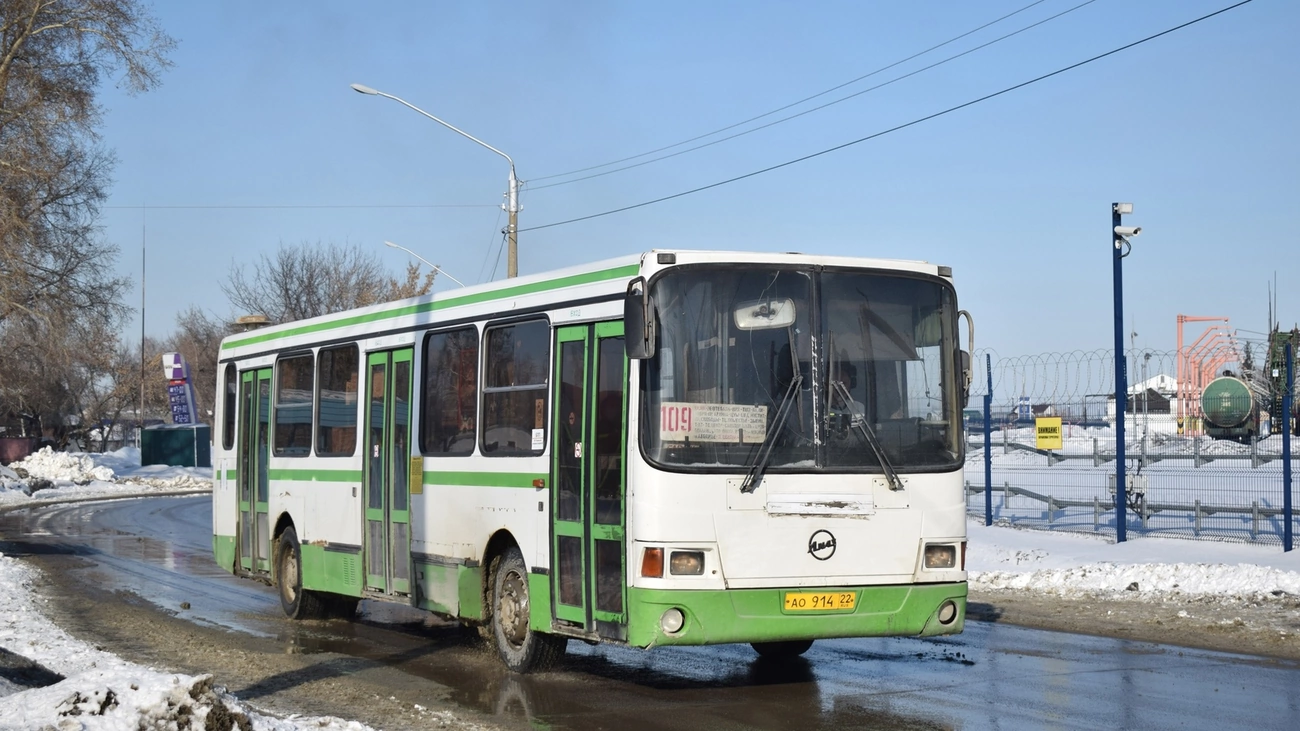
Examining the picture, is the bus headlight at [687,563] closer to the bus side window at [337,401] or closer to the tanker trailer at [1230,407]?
the bus side window at [337,401]

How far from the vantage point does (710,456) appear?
365 inches

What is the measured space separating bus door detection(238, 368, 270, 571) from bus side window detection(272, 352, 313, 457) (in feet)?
1.28

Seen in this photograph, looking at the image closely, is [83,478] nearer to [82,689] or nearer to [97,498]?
[97,498]

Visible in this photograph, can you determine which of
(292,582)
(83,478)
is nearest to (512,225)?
(292,582)

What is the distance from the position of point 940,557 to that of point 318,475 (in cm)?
727

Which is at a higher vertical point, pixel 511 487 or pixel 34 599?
pixel 511 487

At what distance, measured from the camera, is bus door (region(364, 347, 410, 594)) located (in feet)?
42.2

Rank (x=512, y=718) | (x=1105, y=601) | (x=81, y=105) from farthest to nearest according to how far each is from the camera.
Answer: (x=81, y=105) < (x=1105, y=601) < (x=512, y=718)

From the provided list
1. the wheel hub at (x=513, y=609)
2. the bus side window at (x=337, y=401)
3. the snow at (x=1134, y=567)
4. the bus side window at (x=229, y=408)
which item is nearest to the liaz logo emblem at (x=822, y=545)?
the wheel hub at (x=513, y=609)

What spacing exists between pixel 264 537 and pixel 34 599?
2917 millimetres

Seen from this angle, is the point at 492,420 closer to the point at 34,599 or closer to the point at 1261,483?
the point at 34,599

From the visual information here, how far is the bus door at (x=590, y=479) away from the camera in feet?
31.3

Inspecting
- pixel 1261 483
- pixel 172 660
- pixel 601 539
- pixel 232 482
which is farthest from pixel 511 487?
pixel 1261 483

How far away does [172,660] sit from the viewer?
1167 centimetres
